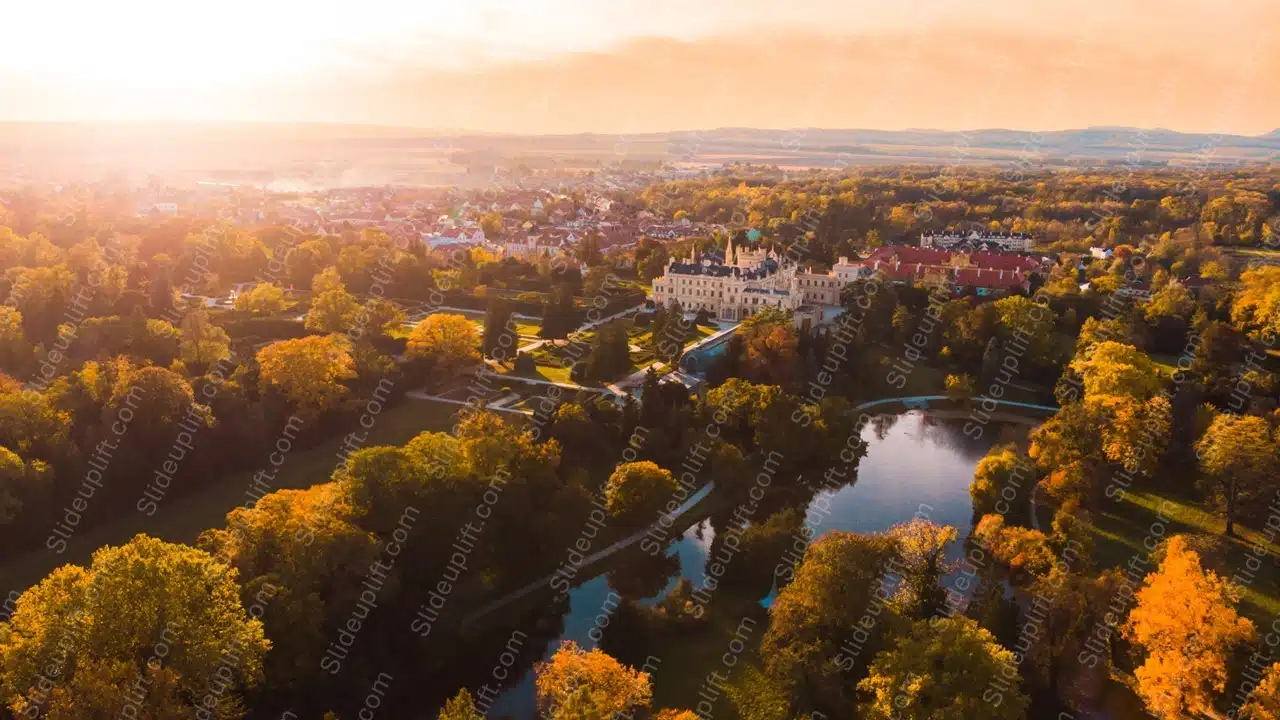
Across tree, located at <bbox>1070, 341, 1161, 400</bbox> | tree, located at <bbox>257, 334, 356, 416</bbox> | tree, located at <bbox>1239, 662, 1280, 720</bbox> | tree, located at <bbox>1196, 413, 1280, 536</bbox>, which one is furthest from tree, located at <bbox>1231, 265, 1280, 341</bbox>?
tree, located at <bbox>257, 334, 356, 416</bbox>

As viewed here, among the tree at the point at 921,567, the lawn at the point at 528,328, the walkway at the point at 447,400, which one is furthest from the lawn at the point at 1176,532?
the lawn at the point at 528,328

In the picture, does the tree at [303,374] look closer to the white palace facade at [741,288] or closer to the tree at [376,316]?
the tree at [376,316]

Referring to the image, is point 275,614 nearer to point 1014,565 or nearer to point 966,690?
point 966,690

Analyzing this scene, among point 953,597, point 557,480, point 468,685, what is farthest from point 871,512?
point 468,685

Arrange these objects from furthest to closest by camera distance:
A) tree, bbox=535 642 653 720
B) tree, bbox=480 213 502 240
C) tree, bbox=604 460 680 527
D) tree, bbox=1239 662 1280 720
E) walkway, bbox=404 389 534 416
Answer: tree, bbox=480 213 502 240
walkway, bbox=404 389 534 416
tree, bbox=604 460 680 527
tree, bbox=1239 662 1280 720
tree, bbox=535 642 653 720

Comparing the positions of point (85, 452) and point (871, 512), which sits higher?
point (85, 452)

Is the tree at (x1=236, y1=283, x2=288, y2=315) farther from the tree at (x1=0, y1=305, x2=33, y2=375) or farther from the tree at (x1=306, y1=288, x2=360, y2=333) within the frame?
the tree at (x1=0, y1=305, x2=33, y2=375)
